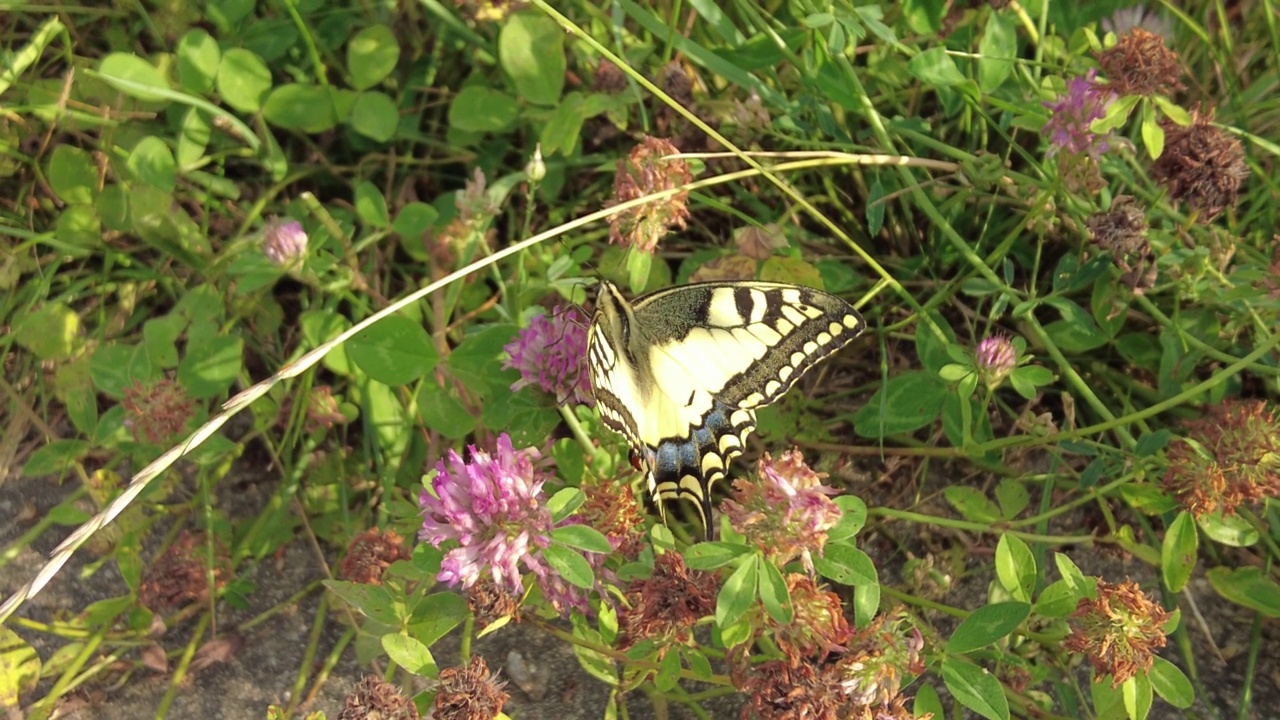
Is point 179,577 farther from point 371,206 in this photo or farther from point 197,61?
point 197,61

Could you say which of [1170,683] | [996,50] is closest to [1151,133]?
[996,50]

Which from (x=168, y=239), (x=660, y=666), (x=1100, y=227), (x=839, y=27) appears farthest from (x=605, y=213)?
(x=168, y=239)

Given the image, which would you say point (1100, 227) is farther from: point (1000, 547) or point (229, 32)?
point (229, 32)

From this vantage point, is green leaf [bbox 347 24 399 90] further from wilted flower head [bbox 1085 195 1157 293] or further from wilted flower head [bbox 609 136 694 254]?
wilted flower head [bbox 1085 195 1157 293]

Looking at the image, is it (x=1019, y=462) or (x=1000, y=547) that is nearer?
(x=1000, y=547)

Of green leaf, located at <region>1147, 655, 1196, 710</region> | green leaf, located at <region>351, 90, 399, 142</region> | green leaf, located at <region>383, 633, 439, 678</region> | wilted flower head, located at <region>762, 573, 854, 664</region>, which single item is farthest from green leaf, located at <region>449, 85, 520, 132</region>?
green leaf, located at <region>1147, 655, 1196, 710</region>

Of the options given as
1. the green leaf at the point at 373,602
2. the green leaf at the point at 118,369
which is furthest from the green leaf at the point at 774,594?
the green leaf at the point at 118,369
